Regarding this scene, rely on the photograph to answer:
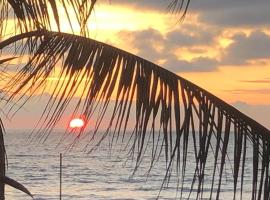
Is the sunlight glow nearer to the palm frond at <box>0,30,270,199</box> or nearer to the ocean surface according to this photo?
the palm frond at <box>0,30,270,199</box>

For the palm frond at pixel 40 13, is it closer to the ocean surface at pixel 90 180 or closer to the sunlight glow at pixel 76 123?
the sunlight glow at pixel 76 123

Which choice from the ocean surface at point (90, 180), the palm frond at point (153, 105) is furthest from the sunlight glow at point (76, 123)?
the ocean surface at point (90, 180)

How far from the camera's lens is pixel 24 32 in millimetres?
4805

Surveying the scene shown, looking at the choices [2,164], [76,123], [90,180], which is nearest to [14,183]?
[2,164]

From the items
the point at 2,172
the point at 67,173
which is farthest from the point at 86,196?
the point at 2,172

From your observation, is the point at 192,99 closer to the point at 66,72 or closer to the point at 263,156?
the point at 263,156

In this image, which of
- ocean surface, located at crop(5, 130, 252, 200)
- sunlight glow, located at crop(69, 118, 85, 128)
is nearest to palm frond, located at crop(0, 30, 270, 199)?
sunlight glow, located at crop(69, 118, 85, 128)

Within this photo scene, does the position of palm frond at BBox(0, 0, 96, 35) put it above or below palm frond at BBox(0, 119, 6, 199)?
above

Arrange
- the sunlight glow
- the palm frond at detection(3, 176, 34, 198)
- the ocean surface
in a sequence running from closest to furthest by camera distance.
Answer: the sunlight glow < the palm frond at detection(3, 176, 34, 198) < the ocean surface

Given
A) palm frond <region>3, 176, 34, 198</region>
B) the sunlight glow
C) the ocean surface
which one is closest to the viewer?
the sunlight glow

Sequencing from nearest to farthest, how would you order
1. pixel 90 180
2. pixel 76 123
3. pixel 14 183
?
1. pixel 76 123
2. pixel 14 183
3. pixel 90 180

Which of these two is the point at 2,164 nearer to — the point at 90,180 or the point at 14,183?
the point at 14,183

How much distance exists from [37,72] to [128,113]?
665mm

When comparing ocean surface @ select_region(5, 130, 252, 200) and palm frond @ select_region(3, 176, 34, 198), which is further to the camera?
ocean surface @ select_region(5, 130, 252, 200)
